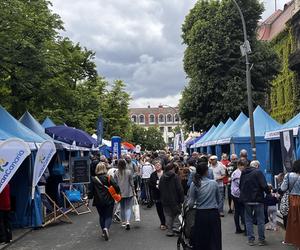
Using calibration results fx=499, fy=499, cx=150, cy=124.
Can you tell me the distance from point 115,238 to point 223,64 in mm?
26895

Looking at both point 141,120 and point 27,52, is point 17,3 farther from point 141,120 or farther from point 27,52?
point 141,120

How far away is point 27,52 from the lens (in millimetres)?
15820

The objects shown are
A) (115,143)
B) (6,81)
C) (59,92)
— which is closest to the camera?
(6,81)

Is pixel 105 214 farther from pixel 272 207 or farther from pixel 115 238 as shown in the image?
pixel 272 207

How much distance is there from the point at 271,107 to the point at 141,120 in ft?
385

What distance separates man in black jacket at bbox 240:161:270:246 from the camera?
32.5 feet

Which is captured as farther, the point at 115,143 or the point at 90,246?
the point at 115,143

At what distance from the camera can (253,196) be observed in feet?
32.4

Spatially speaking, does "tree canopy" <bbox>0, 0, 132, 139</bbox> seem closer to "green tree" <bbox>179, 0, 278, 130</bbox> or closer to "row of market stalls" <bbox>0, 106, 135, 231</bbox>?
"row of market stalls" <bbox>0, 106, 135, 231</bbox>

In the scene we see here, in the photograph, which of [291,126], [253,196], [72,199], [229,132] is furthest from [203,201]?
[229,132]

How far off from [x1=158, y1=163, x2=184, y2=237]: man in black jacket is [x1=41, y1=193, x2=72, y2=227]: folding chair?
3.84 metres

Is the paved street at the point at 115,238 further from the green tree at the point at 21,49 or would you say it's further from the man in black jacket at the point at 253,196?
the green tree at the point at 21,49

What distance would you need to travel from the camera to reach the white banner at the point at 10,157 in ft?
32.2

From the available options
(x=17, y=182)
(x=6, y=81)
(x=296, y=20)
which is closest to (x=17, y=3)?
(x=6, y=81)
